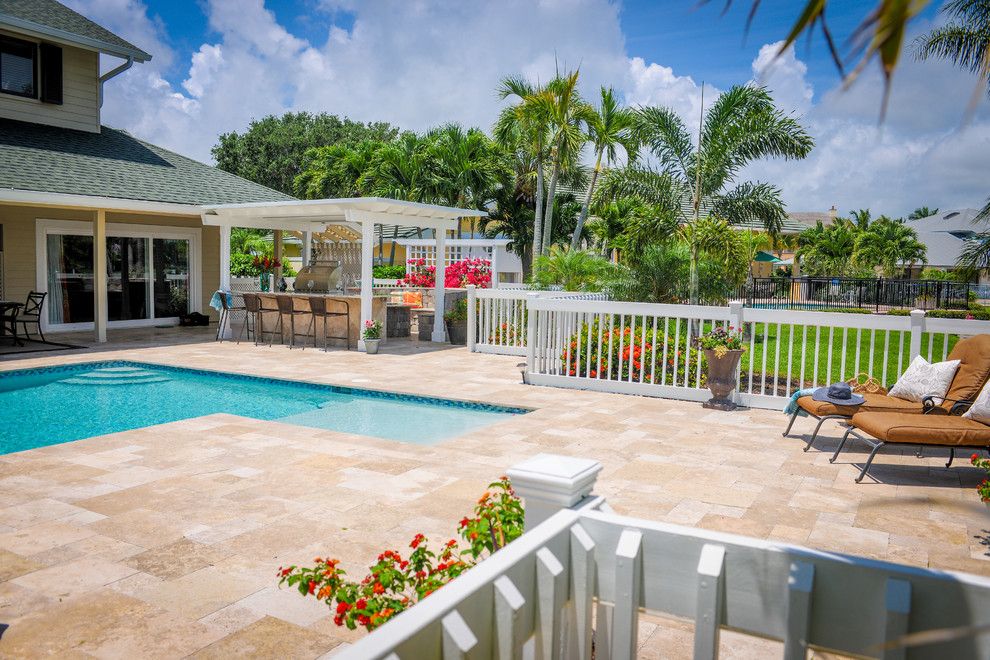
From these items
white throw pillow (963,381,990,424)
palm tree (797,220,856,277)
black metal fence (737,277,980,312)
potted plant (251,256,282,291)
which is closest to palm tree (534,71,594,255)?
potted plant (251,256,282,291)

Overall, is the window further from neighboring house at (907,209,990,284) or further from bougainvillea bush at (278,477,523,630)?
neighboring house at (907,209,990,284)

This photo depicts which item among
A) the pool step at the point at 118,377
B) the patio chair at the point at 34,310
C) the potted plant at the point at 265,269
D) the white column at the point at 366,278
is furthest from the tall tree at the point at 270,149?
the pool step at the point at 118,377

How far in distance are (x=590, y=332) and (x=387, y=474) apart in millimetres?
4296

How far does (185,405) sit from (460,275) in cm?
897

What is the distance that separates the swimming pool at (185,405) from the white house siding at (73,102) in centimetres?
696

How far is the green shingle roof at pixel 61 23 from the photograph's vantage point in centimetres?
1383

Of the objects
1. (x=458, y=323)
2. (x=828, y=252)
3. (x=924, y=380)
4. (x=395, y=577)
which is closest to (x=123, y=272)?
(x=458, y=323)

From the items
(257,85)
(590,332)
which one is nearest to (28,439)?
(590,332)

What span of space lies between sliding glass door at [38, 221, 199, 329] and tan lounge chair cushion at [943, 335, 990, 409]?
1499 cm

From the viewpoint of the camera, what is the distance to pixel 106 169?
1401 centimetres

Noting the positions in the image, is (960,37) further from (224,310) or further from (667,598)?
(667,598)

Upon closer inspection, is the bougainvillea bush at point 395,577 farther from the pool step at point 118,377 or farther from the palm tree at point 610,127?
the palm tree at point 610,127

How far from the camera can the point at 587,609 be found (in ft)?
6.59

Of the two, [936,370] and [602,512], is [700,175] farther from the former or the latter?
[602,512]
